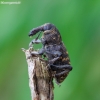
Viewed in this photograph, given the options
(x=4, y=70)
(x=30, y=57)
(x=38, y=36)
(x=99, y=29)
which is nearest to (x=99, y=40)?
(x=99, y=29)

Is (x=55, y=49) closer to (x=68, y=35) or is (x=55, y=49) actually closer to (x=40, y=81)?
(x=68, y=35)

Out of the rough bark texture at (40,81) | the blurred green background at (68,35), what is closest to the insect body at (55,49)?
the blurred green background at (68,35)

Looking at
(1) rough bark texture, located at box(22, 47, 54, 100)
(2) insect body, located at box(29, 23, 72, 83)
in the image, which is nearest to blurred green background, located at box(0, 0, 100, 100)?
(2) insect body, located at box(29, 23, 72, 83)

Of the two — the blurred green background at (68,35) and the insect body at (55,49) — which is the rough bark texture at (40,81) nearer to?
the insect body at (55,49)

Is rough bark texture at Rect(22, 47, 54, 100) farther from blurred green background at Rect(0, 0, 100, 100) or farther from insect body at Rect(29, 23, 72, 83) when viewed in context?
blurred green background at Rect(0, 0, 100, 100)

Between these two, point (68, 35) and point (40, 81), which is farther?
point (68, 35)

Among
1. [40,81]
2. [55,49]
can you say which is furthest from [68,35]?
[40,81]
